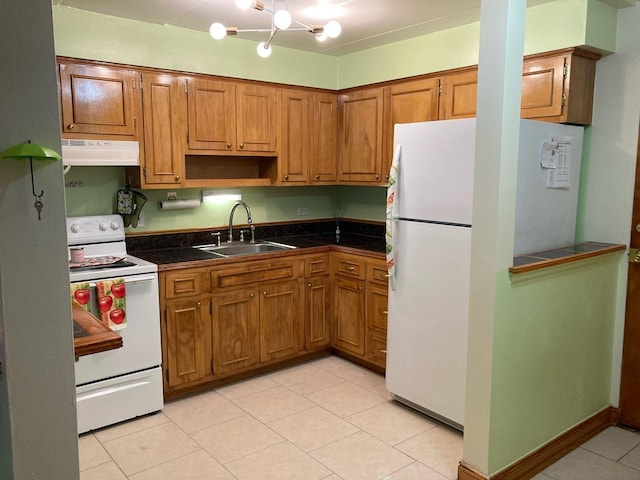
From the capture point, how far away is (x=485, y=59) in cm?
222

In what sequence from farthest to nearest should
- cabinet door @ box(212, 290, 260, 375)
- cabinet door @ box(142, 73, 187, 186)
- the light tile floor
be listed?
cabinet door @ box(212, 290, 260, 375), cabinet door @ box(142, 73, 187, 186), the light tile floor

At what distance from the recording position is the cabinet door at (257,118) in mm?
3820

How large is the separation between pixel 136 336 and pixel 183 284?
0.43 meters

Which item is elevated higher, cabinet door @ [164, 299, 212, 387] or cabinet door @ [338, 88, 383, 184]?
cabinet door @ [338, 88, 383, 184]

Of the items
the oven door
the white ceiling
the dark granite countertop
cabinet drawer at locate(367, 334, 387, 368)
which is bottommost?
cabinet drawer at locate(367, 334, 387, 368)

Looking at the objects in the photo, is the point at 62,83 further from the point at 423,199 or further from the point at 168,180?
the point at 423,199

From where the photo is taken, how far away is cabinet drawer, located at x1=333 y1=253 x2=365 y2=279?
383cm

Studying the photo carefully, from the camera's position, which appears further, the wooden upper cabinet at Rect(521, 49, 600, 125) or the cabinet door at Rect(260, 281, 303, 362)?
the cabinet door at Rect(260, 281, 303, 362)

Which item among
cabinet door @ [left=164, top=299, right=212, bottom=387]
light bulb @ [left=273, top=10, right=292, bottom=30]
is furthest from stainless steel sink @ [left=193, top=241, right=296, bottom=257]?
light bulb @ [left=273, top=10, right=292, bottom=30]

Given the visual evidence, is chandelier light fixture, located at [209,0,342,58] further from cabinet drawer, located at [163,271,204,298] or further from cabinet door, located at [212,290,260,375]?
cabinet door, located at [212,290,260,375]

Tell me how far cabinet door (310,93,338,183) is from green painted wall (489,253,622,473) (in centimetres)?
221

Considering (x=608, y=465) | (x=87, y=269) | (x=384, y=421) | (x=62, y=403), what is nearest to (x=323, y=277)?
(x=384, y=421)

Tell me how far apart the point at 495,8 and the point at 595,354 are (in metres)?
2.06

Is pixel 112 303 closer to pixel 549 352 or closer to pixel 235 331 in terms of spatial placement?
pixel 235 331
